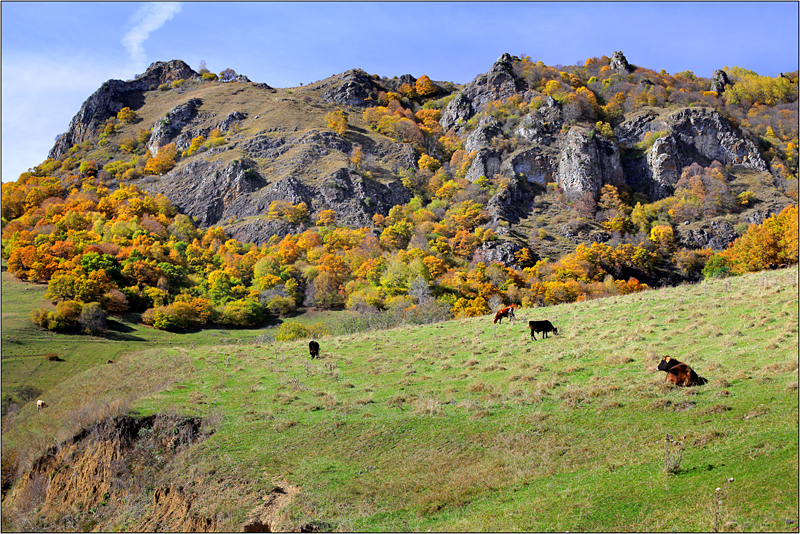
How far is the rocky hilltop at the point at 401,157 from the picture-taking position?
415 ft

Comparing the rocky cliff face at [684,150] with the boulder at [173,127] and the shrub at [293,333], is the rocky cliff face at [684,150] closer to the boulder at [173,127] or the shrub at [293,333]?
the shrub at [293,333]

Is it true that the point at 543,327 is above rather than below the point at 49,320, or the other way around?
above

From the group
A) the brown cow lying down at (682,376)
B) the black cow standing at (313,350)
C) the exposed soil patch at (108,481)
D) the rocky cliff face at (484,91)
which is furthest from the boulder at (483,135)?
the exposed soil patch at (108,481)

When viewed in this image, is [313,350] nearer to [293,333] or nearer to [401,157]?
[293,333]

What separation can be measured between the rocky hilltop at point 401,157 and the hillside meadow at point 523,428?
96911mm

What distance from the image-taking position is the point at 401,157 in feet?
509

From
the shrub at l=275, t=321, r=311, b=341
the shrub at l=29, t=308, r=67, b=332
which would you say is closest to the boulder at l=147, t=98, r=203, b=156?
the shrub at l=29, t=308, r=67, b=332

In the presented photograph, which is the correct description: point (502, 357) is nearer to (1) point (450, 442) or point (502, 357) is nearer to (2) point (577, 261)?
(1) point (450, 442)

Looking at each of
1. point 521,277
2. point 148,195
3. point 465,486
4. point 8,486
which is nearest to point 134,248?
point 148,195

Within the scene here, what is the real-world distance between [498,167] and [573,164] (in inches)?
849

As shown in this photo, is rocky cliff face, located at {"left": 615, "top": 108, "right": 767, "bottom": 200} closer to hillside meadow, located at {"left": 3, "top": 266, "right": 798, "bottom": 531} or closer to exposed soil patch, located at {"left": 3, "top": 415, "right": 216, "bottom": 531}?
hillside meadow, located at {"left": 3, "top": 266, "right": 798, "bottom": 531}

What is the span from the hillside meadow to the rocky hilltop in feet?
318

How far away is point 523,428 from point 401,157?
486 ft

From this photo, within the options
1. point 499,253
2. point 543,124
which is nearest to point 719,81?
point 543,124
